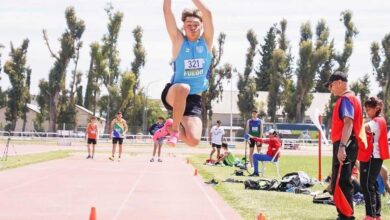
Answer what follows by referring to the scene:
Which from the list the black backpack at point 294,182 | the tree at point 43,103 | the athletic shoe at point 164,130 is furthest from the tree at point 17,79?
the athletic shoe at point 164,130

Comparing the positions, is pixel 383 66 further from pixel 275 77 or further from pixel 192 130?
pixel 192 130

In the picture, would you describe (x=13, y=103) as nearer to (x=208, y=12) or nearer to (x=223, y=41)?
(x=223, y=41)

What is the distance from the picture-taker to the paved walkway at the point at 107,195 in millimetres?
10156

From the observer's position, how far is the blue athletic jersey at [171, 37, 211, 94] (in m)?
7.06

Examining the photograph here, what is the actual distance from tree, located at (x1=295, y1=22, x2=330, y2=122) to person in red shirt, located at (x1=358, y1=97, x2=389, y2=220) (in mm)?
55943

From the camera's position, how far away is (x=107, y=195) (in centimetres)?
1262

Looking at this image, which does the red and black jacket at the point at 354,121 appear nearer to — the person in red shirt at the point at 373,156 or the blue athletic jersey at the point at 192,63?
the person in red shirt at the point at 373,156

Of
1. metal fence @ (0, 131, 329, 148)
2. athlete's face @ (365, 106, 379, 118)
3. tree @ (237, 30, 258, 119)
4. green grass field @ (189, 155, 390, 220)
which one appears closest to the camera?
athlete's face @ (365, 106, 379, 118)

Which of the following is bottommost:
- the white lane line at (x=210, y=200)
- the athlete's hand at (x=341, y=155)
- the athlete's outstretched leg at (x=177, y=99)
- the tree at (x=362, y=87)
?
the white lane line at (x=210, y=200)

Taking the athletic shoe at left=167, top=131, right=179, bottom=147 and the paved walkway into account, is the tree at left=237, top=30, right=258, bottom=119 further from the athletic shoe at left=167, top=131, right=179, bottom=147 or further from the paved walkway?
the athletic shoe at left=167, top=131, right=179, bottom=147

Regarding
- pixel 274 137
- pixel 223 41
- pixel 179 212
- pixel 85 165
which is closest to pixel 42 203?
pixel 179 212

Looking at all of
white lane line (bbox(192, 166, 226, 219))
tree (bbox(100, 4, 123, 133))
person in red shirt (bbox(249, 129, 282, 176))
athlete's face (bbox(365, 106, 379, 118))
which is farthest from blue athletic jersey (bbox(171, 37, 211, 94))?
tree (bbox(100, 4, 123, 133))

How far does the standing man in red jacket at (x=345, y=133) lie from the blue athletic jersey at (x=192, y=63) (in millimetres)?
1866

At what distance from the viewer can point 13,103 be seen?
2746 inches
